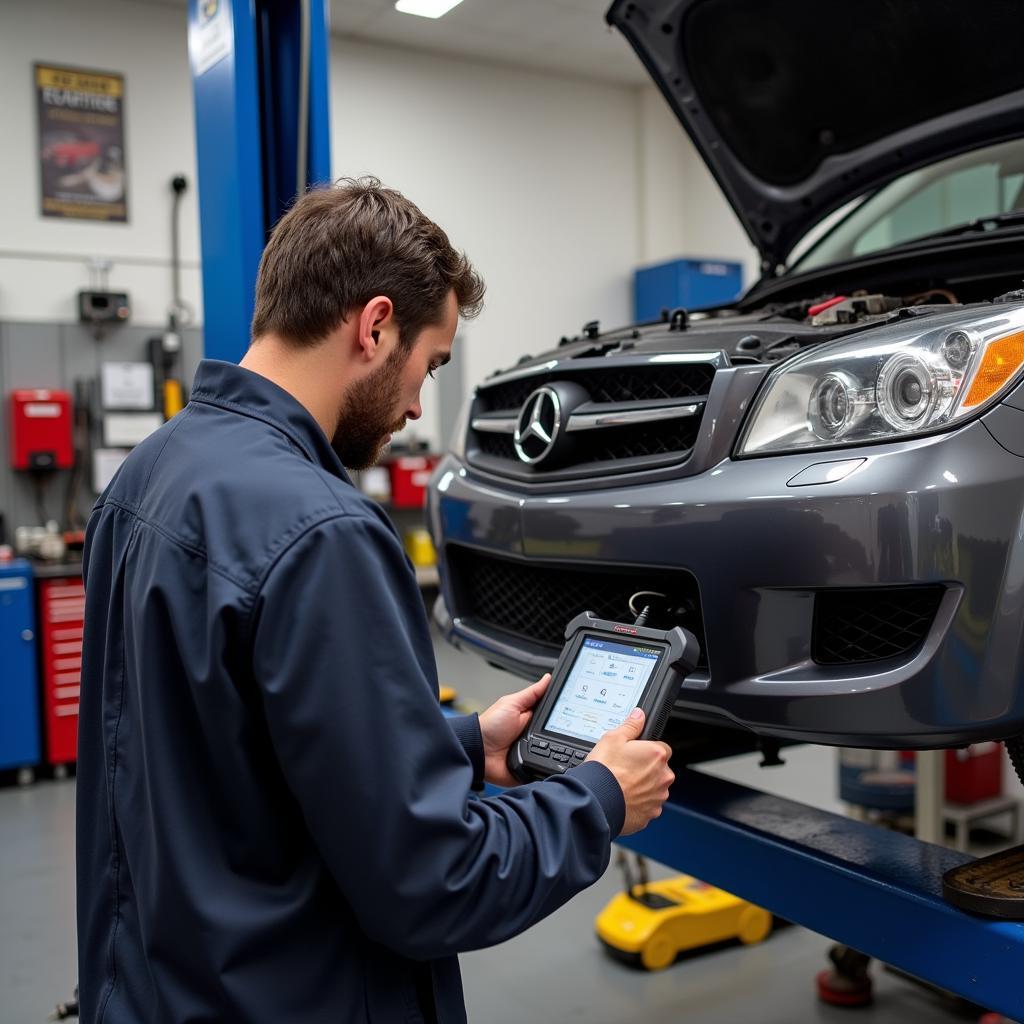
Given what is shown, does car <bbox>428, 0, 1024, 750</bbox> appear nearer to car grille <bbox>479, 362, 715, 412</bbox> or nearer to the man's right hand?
car grille <bbox>479, 362, 715, 412</bbox>

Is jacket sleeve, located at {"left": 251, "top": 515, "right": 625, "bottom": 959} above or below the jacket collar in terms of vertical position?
below

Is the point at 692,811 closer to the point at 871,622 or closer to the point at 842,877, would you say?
the point at 842,877

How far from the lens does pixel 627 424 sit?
1.56 metres

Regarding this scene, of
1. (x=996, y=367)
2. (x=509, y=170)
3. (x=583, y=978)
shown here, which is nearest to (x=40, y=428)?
(x=509, y=170)

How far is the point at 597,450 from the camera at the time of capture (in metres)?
1.67

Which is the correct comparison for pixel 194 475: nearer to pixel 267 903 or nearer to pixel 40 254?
pixel 267 903

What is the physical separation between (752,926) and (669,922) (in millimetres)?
266

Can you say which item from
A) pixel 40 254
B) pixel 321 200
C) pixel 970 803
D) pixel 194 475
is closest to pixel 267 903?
pixel 194 475

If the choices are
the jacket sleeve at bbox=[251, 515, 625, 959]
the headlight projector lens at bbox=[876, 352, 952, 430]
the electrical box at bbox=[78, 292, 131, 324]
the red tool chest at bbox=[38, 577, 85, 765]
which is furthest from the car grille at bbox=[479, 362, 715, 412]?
the electrical box at bbox=[78, 292, 131, 324]

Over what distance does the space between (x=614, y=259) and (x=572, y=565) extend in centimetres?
653

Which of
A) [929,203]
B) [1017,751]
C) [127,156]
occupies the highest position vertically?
[127,156]

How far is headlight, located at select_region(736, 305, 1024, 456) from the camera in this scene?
A: 4.01ft

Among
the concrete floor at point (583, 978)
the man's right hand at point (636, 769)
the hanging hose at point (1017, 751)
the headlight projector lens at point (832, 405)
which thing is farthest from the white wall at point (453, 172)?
the hanging hose at point (1017, 751)

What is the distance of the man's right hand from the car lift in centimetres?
38
